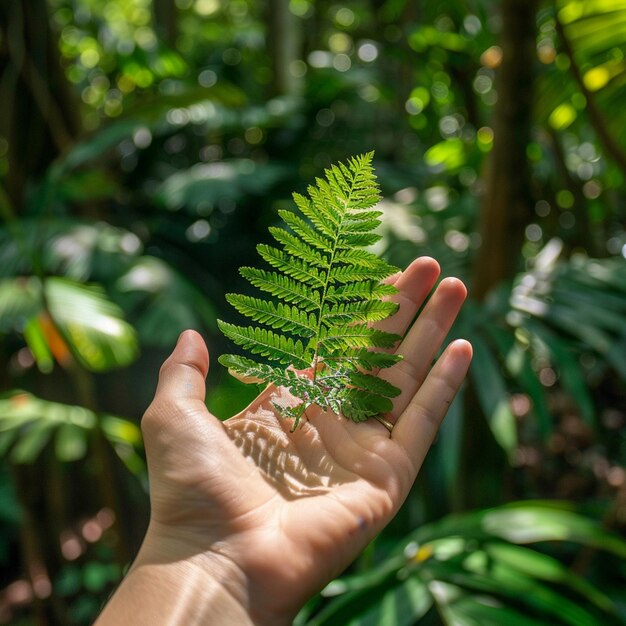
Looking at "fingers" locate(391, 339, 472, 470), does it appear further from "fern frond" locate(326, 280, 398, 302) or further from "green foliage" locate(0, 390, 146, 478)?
"green foliage" locate(0, 390, 146, 478)

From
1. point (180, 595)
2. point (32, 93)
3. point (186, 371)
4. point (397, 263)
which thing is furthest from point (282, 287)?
point (32, 93)

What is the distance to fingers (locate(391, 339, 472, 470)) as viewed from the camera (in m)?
0.58

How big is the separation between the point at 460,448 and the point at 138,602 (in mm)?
847

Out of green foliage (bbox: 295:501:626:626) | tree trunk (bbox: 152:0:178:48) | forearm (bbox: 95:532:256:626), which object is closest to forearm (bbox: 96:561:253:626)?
forearm (bbox: 95:532:256:626)

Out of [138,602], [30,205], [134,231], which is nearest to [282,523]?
[138,602]

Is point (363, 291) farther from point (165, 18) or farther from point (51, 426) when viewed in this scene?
point (165, 18)

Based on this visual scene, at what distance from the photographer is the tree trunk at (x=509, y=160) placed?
1.07 m

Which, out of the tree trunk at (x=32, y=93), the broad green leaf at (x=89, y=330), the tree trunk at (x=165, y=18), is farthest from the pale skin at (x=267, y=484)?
the tree trunk at (x=165, y=18)

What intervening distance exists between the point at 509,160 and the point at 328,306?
0.71m

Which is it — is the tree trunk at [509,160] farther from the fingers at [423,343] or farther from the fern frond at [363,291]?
the fern frond at [363,291]

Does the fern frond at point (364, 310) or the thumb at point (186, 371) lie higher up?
the fern frond at point (364, 310)

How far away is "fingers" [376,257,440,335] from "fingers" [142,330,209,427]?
0.16m

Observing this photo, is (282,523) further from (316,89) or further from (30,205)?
(316,89)

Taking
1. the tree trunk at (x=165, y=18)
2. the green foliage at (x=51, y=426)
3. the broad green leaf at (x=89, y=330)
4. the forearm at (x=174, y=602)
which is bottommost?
the green foliage at (x=51, y=426)
